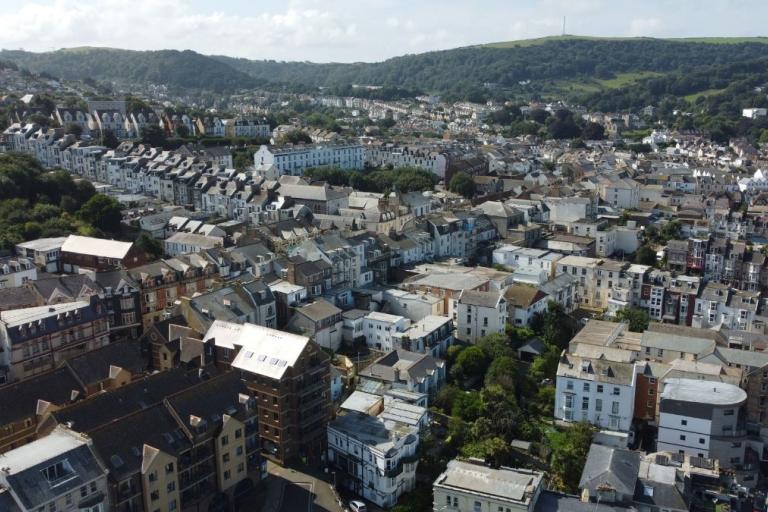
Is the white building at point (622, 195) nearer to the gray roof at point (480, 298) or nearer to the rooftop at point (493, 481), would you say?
the gray roof at point (480, 298)

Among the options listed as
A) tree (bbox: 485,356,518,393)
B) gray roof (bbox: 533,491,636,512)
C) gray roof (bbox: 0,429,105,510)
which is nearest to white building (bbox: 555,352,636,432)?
tree (bbox: 485,356,518,393)

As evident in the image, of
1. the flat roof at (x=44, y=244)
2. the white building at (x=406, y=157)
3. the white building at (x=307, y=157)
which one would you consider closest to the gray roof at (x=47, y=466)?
the flat roof at (x=44, y=244)

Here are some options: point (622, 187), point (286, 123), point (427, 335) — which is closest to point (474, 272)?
point (427, 335)

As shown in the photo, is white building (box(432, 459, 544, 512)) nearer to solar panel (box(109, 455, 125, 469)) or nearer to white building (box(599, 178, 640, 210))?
solar panel (box(109, 455, 125, 469))

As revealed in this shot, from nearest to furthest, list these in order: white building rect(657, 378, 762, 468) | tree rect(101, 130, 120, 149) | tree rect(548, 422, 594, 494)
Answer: tree rect(548, 422, 594, 494) → white building rect(657, 378, 762, 468) → tree rect(101, 130, 120, 149)

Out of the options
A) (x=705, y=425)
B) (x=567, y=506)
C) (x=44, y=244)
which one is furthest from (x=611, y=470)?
(x=44, y=244)

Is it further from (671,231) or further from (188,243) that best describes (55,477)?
(671,231)

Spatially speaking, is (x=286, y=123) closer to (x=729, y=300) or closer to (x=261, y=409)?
(x=729, y=300)
